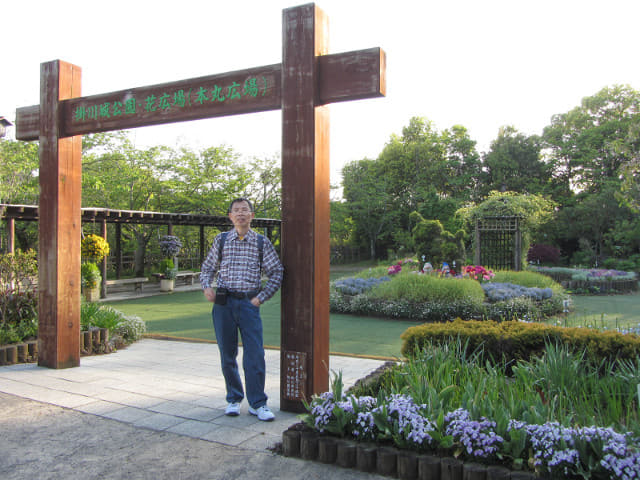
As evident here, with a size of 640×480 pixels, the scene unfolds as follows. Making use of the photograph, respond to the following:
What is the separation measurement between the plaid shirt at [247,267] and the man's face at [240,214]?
0.24 ft

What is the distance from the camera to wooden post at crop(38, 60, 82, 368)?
5199 mm

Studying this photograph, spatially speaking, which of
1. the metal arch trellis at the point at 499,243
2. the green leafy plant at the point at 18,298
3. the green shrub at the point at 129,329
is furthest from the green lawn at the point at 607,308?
the green leafy plant at the point at 18,298

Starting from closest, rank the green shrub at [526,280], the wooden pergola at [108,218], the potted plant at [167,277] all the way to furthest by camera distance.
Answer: the green shrub at [526,280] < the wooden pergola at [108,218] < the potted plant at [167,277]

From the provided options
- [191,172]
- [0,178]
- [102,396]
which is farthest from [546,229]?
[102,396]

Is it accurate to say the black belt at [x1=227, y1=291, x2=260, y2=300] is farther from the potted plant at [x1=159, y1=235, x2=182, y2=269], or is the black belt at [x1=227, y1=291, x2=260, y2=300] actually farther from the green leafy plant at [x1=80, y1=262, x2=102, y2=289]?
the potted plant at [x1=159, y1=235, x2=182, y2=269]

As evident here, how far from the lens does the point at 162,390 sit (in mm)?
4398

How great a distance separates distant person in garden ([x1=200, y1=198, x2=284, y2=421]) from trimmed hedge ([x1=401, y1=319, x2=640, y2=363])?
1.28m

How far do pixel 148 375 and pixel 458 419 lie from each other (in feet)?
11.4

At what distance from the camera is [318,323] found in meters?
3.70

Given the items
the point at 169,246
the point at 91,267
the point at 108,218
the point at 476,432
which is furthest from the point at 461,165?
the point at 476,432

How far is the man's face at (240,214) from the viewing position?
3662mm

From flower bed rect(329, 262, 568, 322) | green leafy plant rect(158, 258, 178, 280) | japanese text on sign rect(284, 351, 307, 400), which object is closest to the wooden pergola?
green leafy plant rect(158, 258, 178, 280)

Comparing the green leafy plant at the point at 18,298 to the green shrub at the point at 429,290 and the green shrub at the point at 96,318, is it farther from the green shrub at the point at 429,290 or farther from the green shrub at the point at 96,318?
the green shrub at the point at 429,290

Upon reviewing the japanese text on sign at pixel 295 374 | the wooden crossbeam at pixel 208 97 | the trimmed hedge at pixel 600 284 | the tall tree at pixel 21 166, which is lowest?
the trimmed hedge at pixel 600 284
